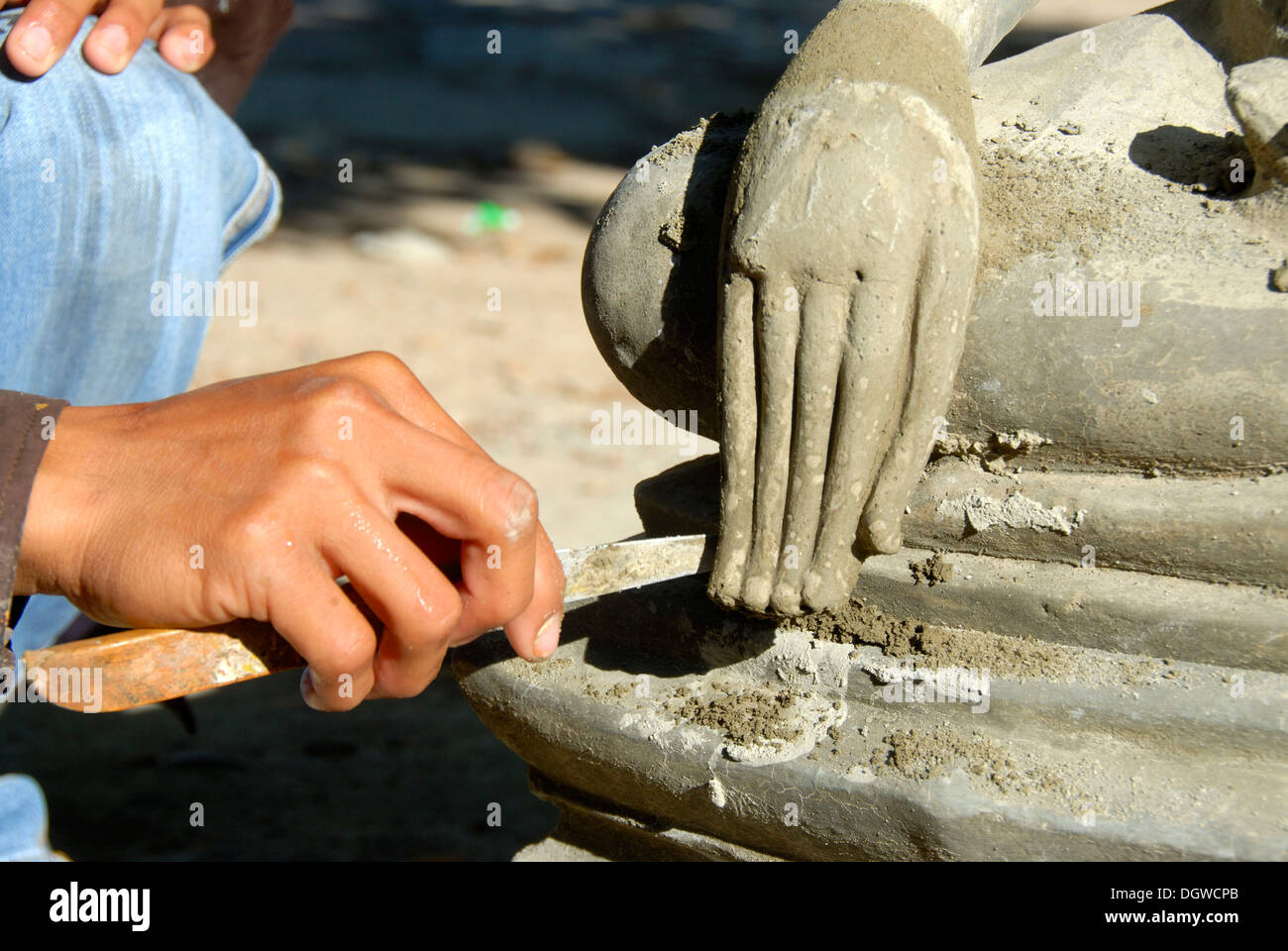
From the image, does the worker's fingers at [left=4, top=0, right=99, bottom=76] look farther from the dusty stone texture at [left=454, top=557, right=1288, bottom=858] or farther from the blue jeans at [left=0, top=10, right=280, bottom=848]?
the dusty stone texture at [left=454, top=557, right=1288, bottom=858]

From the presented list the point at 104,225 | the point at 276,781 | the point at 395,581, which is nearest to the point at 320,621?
the point at 395,581

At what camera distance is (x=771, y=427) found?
1.15 m

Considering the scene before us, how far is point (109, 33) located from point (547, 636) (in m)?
1.07

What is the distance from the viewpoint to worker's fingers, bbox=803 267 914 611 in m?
1.09

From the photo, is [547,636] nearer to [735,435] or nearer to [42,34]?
[735,435]

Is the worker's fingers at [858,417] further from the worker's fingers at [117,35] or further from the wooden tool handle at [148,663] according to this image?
the worker's fingers at [117,35]

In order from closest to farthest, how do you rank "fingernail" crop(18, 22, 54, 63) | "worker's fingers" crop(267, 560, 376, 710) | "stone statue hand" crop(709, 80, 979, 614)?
"worker's fingers" crop(267, 560, 376, 710) → "stone statue hand" crop(709, 80, 979, 614) → "fingernail" crop(18, 22, 54, 63)

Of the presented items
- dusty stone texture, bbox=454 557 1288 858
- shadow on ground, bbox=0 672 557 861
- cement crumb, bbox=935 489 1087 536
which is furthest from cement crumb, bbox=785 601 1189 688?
shadow on ground, bbox=0 672 557 861

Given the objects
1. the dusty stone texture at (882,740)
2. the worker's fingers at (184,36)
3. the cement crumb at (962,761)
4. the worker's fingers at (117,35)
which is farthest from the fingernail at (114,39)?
the cement crumb at (962,761)

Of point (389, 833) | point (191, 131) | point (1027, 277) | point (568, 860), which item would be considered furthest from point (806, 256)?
point (389, 833)

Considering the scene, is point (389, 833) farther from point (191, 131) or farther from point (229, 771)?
point (191, 131)

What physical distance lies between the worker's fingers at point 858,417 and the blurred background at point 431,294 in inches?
43.8

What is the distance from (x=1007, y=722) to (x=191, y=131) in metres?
1.35

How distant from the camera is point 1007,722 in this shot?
1.23 m
